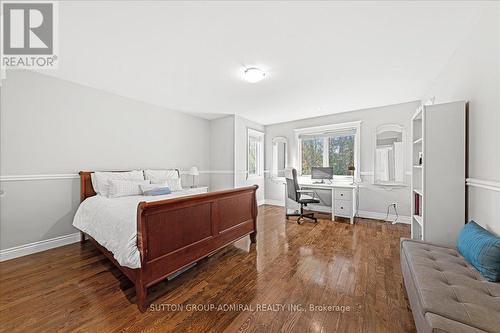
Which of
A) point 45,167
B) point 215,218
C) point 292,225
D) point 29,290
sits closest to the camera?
point 29,290

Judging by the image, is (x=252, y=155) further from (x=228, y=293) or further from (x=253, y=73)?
(x=228, y=293)

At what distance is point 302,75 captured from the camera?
281cm

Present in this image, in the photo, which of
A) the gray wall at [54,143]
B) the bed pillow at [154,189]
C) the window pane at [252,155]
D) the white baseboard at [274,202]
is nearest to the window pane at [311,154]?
the white baseboard at [274,202]

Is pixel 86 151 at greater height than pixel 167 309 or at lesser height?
greater

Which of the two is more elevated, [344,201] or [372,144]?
[372,144]

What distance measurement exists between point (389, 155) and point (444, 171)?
2.46 m

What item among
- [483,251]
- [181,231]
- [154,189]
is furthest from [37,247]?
[483,251]

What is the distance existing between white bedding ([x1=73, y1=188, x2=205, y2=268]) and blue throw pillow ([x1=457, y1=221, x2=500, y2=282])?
2.47 m

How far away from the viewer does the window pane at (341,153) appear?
4723 mm

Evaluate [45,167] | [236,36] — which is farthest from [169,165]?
[236,36]

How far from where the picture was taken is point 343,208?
13.5 ft

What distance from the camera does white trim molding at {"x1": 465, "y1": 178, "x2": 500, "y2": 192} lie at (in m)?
1.46

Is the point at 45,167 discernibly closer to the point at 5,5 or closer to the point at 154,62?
the point at 5,5

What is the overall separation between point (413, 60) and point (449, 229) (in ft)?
6.61
